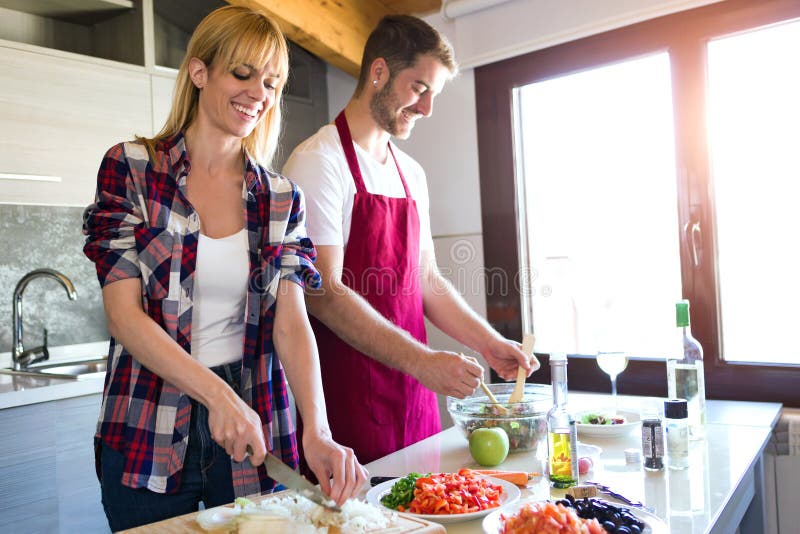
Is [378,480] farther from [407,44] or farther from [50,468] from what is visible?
[50,468]

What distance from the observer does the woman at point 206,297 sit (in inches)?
44.7

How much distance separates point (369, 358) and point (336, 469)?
66 centimetres

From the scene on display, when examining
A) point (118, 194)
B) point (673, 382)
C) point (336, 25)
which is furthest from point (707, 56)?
point (118, 194)

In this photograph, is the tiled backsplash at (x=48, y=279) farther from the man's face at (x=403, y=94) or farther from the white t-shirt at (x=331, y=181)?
the man's face at (x=403, y=94)

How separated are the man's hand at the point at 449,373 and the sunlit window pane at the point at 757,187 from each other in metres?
1.32

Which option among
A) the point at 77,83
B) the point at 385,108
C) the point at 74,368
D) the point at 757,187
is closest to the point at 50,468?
the point at 74,368

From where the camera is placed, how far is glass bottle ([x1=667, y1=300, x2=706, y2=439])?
1.59 m

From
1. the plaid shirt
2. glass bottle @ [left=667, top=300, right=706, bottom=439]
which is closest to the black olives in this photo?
the plaid shirt

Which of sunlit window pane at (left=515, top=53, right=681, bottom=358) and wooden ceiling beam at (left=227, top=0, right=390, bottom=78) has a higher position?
wooden ceiling beam at (left=227, top=0, right=390, bottom=78)

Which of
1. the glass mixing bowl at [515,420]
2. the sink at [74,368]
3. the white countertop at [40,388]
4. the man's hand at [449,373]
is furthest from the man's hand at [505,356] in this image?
→ the sink at [74,368]

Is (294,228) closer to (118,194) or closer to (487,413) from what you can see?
(118,194)

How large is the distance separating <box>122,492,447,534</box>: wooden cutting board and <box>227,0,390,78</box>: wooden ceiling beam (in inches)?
83.8

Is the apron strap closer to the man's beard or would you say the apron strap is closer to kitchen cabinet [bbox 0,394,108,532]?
the man's beard

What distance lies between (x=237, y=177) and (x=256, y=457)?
588 mm
